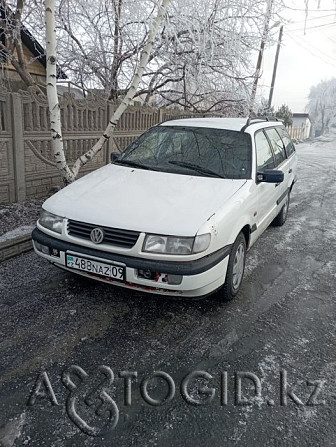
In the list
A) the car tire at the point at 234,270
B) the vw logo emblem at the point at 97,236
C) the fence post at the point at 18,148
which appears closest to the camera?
the vw logo emblem at the point at 97,236

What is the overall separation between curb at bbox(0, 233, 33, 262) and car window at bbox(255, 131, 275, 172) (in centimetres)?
292

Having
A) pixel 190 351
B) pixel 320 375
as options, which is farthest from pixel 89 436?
pixel 320 375

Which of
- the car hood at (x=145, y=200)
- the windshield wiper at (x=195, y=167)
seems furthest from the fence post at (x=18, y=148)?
the windshield wiper at (x=195, y=167)

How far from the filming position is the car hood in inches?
111

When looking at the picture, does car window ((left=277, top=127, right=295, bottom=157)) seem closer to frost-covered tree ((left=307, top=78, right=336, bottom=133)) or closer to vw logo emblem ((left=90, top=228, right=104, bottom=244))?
vw logo emblem ((left=90, top=228, right=104, bottom=244))

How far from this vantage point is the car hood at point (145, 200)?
111 inches

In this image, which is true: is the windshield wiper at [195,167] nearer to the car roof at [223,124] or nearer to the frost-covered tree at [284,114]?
the car roof at [223,124]

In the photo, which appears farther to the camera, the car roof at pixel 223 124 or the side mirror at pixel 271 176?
the car roof at pixel 223 124

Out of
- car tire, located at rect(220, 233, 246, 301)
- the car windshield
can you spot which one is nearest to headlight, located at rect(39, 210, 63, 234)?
the car windshield

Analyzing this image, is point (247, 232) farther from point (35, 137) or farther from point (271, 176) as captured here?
point (35, 137)

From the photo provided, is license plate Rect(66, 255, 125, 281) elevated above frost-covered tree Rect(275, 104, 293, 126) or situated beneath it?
situated beneath

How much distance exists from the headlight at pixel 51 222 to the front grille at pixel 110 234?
0.41 ft

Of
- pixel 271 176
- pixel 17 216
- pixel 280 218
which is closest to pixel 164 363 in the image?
pixel 271 176

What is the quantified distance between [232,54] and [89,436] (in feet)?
33.4
